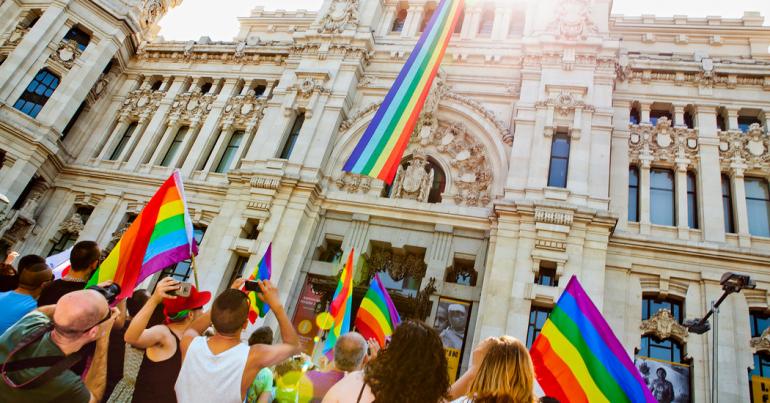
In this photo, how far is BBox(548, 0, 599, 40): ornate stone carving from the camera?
1828 centimetres

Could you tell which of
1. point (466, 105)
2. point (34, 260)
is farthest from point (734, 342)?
point (34, 260)

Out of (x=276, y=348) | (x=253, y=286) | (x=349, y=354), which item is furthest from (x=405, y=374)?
(x=253, y=286)

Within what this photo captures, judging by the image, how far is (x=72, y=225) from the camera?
2164 centimetres

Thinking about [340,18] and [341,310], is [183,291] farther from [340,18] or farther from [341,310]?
[340,18]

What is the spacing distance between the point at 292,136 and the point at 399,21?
A: 8669 mm

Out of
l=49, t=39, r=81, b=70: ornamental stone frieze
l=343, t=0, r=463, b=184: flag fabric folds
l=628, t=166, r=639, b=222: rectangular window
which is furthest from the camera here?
l=49, t=39, r=81, b=70: ornamental stone frieze

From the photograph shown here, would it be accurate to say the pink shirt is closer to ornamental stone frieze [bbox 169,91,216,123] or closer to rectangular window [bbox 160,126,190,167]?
rectangular window [bbox 160,126,190,167]

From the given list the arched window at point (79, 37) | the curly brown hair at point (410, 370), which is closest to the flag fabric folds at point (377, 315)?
the curly brown hair at point (410, 370)

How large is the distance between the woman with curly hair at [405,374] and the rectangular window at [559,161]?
1391 cm

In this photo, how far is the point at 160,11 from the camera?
28.9m

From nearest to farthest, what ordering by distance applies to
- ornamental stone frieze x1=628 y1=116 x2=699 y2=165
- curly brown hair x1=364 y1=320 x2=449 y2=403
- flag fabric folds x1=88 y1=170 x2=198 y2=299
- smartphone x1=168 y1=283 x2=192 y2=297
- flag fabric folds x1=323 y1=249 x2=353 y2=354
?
1. curly brown hair x1=364 y1=320 x2=449 y2=403
2. smartphone x1=168 y1=283 x2=192 y2=297
3. flag fabric folds x1=88 y1=170 x2=198 y2=299
4. flag fabric folds x1=323 y1=249 x2=353 y2=354
5. ornamental stone frieze x1=628 y1=116 x2=699 y2=165

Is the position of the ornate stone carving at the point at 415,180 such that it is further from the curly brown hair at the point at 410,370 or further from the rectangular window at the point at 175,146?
the curly brown hair at the point at 410,370

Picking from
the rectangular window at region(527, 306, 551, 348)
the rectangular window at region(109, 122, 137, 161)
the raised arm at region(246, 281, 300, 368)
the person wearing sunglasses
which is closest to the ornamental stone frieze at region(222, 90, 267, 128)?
the rectangular window at region(109, 122, 137, 161)

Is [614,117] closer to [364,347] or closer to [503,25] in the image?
[503,25]
